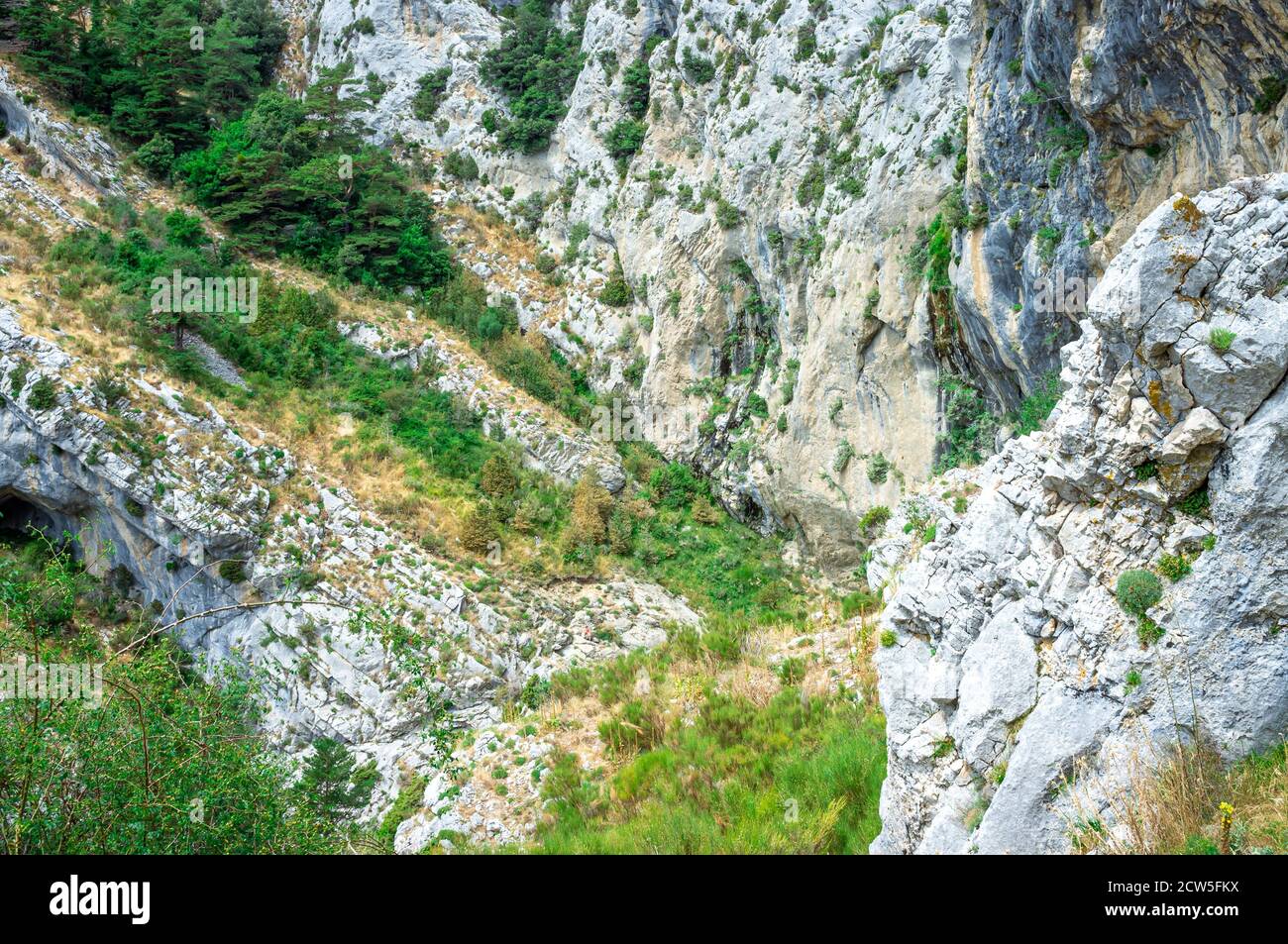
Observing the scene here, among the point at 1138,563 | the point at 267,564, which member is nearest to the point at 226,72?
the point at 267,564

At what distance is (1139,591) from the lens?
5020mm

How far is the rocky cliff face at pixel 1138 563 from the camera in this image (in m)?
4.77

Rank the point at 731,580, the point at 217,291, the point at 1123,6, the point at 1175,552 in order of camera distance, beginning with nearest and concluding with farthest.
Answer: the point at 1175,552 → the point at 1123,6 → the point at 731,580 → the point at 217,291

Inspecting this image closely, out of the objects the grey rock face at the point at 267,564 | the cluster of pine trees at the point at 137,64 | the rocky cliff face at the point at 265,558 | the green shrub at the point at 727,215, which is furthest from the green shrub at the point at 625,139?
the cluster of pine trees at the point at 137,64

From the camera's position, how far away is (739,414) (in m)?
19.5

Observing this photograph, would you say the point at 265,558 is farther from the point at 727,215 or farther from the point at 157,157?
the point at 157,157

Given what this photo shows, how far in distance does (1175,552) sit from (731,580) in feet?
42.5

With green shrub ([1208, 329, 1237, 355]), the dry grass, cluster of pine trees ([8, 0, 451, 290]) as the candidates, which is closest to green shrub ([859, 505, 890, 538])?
green shrub ([1208, 329, 1237, 355])

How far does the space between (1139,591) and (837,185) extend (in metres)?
13.3

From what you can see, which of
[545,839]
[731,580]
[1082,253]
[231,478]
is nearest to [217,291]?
[231,478]

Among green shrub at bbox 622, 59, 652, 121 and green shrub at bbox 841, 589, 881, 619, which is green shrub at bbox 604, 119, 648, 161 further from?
green shrub at bbox 841, 589, 881, 619

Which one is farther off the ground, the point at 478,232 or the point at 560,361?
the point at 478,232

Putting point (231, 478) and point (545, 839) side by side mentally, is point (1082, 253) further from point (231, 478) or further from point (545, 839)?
point (231, 478)

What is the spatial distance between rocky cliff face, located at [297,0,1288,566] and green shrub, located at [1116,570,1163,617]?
16.0 ft
